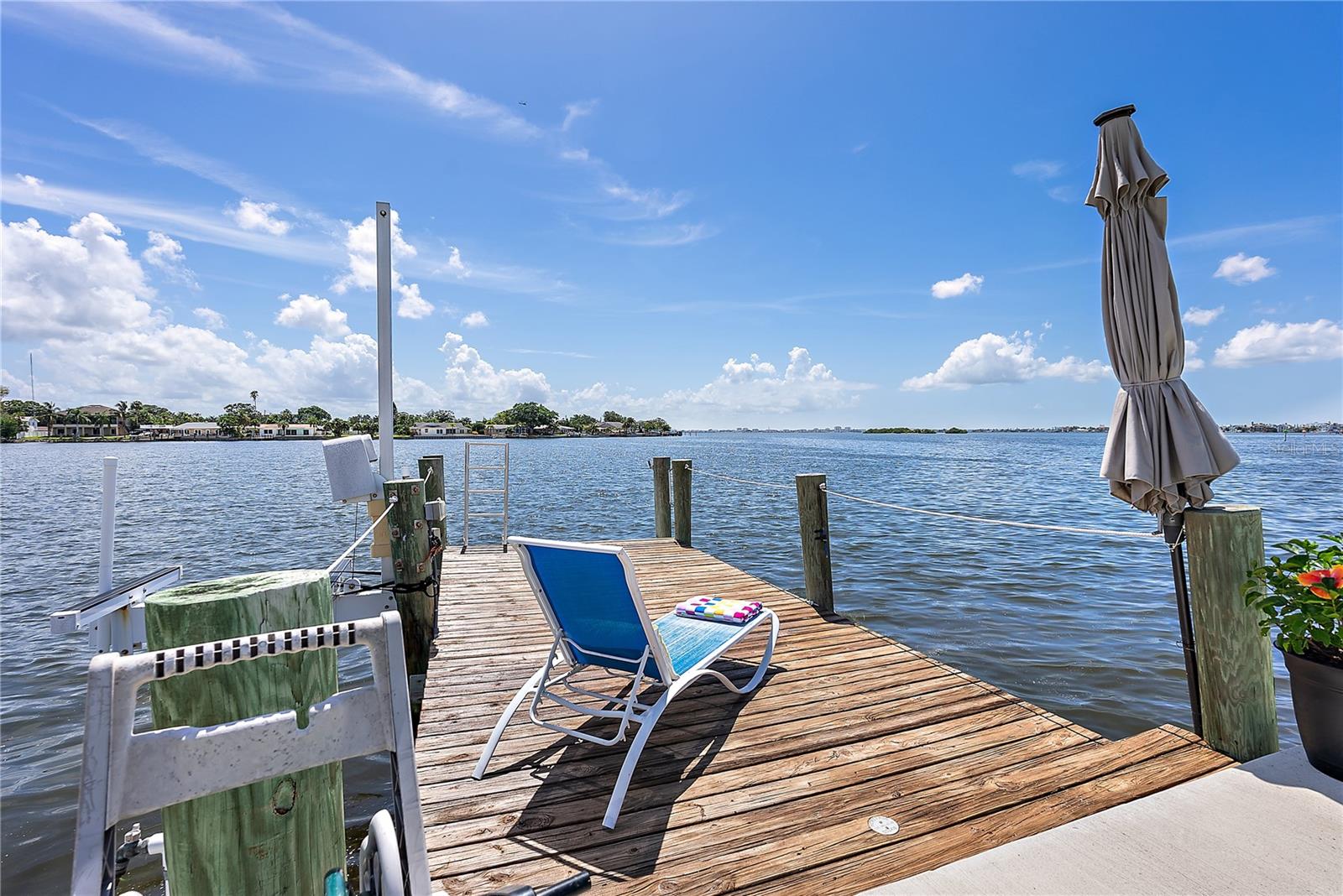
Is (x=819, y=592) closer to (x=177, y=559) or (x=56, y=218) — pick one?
(x=177, y=559)

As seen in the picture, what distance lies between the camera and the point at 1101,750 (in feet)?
9.02

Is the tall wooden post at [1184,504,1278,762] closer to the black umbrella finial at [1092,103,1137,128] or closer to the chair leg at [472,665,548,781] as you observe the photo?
the black umbrella finial at [1092,103,1137,128]

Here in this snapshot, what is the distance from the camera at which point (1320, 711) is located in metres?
2.40

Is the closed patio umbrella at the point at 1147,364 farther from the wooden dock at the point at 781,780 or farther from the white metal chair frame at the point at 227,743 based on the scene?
the white metal chair frame at the point at 227,743

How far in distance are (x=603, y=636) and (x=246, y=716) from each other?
194 centimetres

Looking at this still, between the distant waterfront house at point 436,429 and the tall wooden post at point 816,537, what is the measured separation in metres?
112

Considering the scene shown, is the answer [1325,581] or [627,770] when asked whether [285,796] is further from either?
[1325,581]

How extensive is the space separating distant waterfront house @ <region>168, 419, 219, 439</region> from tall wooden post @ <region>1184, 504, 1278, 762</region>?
14279 cm

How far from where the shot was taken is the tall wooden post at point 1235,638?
102 inches

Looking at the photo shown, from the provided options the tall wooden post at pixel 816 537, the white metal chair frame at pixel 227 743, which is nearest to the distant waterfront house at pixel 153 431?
the tall wooden post at pixel 816 537

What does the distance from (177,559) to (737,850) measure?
1381 cm

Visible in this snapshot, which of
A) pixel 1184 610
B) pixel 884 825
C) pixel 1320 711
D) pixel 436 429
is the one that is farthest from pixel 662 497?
pixel 436 429

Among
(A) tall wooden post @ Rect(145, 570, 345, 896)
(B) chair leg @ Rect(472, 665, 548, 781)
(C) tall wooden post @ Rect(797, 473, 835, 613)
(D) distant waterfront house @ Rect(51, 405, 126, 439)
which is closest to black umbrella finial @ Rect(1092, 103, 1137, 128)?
(C) tall wooden post @ Rect(797, 473, 835, 613)

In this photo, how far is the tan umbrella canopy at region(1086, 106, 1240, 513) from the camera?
8.88 feet
